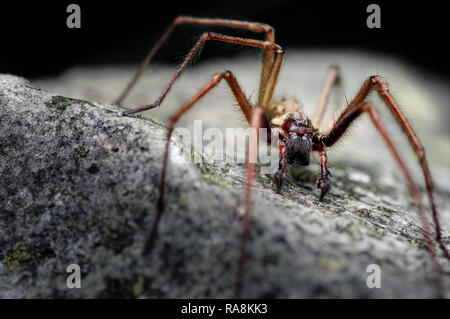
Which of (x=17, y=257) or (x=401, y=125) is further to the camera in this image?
(x=401, y=125)

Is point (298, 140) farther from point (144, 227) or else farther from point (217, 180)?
point (144, 227)

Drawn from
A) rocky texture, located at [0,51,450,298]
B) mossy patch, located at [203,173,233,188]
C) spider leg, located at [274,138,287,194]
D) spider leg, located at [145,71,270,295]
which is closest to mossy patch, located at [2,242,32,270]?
rocky texture, located at [0,51,450,298]

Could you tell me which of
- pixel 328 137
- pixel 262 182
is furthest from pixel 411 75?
pixel 262 182

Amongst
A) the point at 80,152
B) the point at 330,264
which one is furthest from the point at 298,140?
the point at 80,152

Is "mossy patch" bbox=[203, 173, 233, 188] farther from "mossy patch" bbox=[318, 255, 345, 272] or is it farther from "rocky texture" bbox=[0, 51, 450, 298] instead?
"mossy patch" bbox=[318, 255, 345, 272]

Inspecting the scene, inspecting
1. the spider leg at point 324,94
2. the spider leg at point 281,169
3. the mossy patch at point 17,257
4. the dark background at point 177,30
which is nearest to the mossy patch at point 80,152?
the mossy patch at point 17,257

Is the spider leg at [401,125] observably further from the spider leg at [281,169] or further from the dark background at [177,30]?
the dark background at [177,30]
